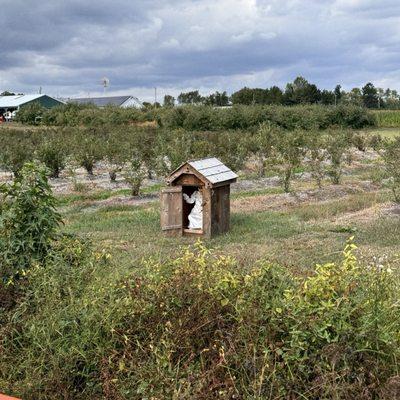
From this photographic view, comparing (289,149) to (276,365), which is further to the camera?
(289,149)

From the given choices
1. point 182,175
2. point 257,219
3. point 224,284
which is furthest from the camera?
point 257,219

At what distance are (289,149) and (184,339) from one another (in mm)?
15835

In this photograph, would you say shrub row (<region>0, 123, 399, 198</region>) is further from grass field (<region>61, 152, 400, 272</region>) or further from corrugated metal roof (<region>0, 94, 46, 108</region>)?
corrugated metal roof (<region>0, 94, 46, 108</region>)

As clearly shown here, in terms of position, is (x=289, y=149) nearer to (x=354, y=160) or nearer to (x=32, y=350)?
(x=354, y=160)

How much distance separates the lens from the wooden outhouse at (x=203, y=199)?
447 inches

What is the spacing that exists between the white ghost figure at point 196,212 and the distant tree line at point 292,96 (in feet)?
178

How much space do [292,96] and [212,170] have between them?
205 ft

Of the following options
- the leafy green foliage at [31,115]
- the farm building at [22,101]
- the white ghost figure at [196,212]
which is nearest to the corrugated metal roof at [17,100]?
the farm building at [22,101]

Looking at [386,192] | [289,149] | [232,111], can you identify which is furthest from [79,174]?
[232,111]

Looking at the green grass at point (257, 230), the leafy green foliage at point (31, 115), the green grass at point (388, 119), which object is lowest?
the green grass at point (257, 230)

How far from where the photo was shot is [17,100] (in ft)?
266

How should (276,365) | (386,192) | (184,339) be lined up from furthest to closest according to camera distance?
(386,192), (184,339), (276,365)

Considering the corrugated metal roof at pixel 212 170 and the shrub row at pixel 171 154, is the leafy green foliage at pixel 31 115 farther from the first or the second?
the corrugated metal roof at pixel 212 170

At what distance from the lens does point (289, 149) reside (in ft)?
62.0
